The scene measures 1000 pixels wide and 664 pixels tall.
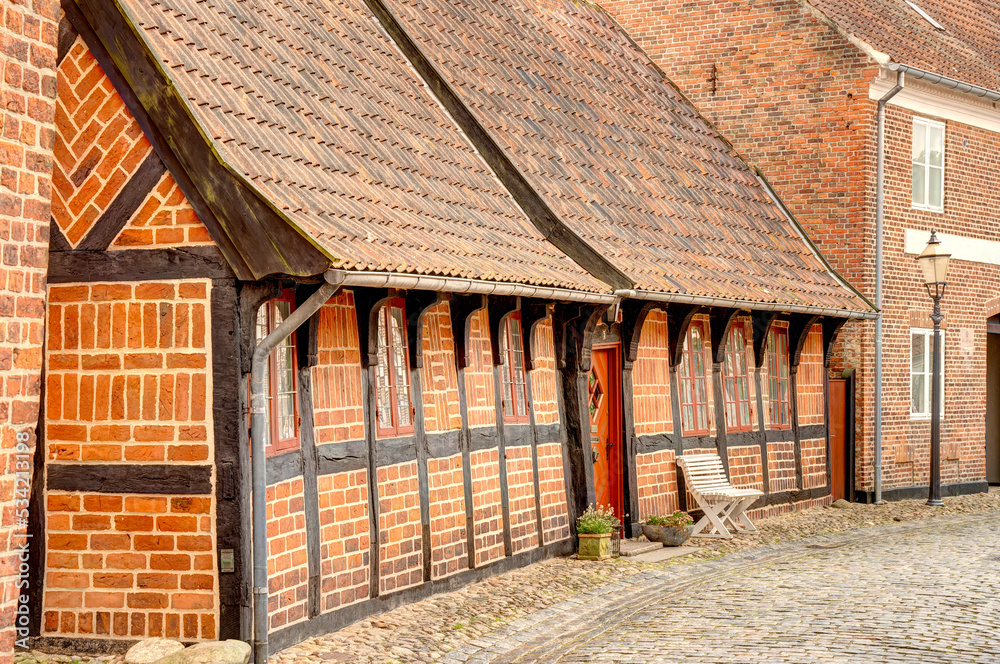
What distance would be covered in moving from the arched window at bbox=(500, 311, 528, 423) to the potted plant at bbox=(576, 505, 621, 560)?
1198 millimetres

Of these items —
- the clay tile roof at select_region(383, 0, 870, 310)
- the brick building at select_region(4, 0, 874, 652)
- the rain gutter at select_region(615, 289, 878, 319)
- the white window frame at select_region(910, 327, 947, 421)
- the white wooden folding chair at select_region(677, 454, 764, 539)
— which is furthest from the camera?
the white window frame at select_region(910, 327, 947, 421)

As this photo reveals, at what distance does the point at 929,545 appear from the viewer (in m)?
14.5

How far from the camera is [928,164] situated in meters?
20.2

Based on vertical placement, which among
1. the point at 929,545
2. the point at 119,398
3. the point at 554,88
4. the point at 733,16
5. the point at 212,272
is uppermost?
the point at 733,16

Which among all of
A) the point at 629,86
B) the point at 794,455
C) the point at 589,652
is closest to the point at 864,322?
the point at 794,455

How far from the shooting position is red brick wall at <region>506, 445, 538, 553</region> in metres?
12.0

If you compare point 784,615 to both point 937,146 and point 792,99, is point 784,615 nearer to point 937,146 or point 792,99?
point 792,99

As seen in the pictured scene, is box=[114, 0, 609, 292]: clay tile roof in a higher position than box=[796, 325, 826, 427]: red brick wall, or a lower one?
higher

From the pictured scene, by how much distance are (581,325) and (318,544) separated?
472cm

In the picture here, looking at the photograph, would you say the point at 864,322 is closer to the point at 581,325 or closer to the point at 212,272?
the point at 581,325

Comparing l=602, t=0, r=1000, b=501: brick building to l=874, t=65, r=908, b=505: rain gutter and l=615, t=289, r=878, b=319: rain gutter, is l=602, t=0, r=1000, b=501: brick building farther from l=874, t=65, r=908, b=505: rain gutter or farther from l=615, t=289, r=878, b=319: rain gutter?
l=615, t=289, r=878, b=319: rain gutter

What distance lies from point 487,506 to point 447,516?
2.39ft

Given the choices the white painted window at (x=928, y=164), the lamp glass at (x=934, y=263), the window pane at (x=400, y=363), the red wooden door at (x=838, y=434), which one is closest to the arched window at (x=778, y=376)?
the red wooden door at (x=838, y=434)

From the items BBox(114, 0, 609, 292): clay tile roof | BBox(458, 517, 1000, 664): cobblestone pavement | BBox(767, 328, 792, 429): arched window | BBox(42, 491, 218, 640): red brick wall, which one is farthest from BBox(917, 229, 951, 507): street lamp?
BBox(42, 491, 218, 640): red brick wall
